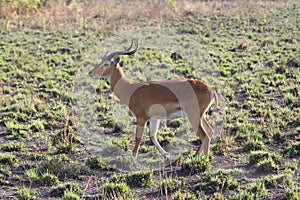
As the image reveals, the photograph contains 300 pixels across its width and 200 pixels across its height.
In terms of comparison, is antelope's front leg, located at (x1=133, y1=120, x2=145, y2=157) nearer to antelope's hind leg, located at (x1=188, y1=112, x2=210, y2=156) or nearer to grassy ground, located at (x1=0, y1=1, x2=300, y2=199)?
grassy ground, located at (x1=0, y1=1, x2=300, y2=199)

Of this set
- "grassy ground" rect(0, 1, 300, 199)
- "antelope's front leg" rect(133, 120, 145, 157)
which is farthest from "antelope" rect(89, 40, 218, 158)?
"grassy ground" rect(0, 1, 300, 199)

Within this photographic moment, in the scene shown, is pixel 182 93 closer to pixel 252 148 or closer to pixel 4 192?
pixel 252 148

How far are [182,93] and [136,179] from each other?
157 centimetres

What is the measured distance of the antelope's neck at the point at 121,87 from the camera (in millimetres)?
7770

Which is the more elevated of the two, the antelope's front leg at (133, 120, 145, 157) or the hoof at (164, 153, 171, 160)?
the antelope's front leg at (133, 120, 145, 157)

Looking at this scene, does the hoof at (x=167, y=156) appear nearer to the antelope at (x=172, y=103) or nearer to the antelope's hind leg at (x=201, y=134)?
the antelope at (x=172, y=103)

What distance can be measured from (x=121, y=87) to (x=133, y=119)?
197 centimetres

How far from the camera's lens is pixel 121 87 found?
7.90m

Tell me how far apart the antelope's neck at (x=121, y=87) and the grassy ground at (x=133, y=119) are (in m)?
0.85

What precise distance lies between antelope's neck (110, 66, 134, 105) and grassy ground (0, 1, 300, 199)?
0.85m

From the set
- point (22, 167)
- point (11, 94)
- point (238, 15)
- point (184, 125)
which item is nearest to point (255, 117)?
point (184, 125)

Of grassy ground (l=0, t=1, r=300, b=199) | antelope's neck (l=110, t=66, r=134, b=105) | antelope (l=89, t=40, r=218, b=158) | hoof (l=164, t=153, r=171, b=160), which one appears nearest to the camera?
grassy ground (l=0, t=1, r=300, b=199)

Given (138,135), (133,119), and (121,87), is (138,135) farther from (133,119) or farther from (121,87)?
(133,119)

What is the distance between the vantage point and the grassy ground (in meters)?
6.45
